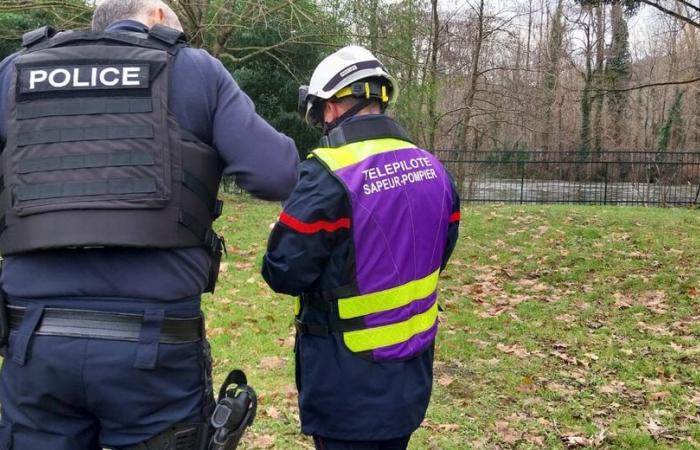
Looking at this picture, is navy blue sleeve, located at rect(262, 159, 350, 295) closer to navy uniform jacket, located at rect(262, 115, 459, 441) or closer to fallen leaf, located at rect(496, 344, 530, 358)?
navy uniform jacket, located at rect(262, 115, 459, 441)

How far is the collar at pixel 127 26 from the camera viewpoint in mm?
1997

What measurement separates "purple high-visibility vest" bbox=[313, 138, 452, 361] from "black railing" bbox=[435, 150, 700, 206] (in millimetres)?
17055

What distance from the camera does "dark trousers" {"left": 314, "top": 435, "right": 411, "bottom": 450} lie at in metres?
2.31

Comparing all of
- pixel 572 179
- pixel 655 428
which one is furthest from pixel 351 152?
pixel 572 179

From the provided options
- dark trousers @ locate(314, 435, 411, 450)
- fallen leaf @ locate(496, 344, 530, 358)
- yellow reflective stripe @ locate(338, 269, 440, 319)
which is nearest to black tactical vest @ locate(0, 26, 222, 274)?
yellow reflective stripe @ locate(338, 269, 440, 319)

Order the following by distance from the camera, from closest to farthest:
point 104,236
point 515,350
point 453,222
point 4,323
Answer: point 104,236 < point 4,323 < point 453,222 < point 515,350

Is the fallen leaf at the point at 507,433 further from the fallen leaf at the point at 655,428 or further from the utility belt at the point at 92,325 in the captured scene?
the utility belt at the point at 92,325

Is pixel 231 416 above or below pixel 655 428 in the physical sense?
above

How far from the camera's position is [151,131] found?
1.82 m

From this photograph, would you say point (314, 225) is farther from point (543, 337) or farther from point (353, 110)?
point (543, 337)

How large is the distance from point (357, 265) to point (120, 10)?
3.68 feet

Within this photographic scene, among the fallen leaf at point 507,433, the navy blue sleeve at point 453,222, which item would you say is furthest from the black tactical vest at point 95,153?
the fallen leaf at point 507,433

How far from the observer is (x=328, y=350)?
229cm

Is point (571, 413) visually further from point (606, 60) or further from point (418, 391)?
point (606, 60)
